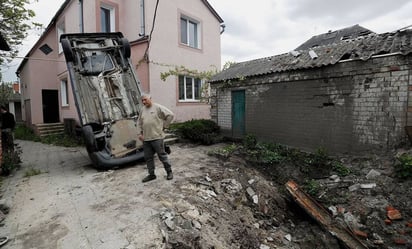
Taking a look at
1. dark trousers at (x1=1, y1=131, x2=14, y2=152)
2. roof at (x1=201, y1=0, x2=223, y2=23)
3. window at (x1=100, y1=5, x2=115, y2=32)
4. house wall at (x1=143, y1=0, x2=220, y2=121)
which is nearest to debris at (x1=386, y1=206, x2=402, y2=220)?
house wall at (x1=143, y1=0, x2=220, y2=121)

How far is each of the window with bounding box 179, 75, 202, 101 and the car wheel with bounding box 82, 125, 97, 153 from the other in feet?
20.0

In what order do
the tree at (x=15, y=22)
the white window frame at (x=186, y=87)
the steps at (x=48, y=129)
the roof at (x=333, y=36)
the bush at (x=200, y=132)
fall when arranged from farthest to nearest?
the roof at (x=333, y=36) → the steps at (x=48, y=129) → the white window frame at (x=186, y=87) → the tree at (x=15, y=22) → the bush at (x=200, y=132)

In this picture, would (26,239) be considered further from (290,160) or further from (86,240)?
(290,160)

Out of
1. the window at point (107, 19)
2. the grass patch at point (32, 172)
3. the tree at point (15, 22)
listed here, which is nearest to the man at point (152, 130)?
the grass patch at point (32, 172)

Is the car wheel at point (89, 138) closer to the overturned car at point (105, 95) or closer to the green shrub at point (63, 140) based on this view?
the overturned car at point (105, 95)

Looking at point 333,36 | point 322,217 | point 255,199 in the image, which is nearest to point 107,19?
point 255,199

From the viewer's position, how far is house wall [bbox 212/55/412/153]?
4.98 m

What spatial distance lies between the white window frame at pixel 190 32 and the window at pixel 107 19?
10.7ft

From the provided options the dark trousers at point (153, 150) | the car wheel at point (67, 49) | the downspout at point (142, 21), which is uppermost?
the downspout at point (142, 21)

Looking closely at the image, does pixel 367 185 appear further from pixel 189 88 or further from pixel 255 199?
pixel 189 88

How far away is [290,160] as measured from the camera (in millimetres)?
6145

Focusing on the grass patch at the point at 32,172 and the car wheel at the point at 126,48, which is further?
the car wheel at the point at 126,48

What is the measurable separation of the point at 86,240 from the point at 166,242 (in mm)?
963

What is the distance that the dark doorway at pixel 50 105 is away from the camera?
44.9 ft
